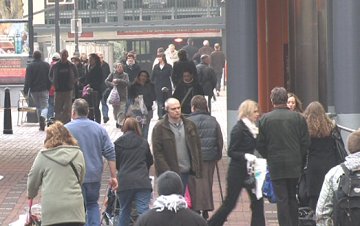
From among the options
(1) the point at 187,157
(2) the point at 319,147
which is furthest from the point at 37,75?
(2) the point at 319,147

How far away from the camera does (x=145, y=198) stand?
11.7 meters

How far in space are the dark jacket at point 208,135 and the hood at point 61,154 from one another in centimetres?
313

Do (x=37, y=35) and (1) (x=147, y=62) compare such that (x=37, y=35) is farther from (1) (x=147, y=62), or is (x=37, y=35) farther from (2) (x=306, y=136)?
(2) (x=306, y=136)

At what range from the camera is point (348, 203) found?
8.15 meters

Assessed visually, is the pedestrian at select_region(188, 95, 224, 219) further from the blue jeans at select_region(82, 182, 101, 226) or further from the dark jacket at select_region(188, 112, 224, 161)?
the blue jeans at select_region(82, 182, 101, 226)

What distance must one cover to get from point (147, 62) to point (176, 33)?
1898mm

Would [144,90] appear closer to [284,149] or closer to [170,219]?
[284,149]

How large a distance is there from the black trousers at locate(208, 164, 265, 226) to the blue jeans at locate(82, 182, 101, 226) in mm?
1636

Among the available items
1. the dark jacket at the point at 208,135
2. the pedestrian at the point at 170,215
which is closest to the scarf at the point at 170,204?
the pedestrian at the point at 170,215

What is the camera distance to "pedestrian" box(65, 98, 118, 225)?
11.2m

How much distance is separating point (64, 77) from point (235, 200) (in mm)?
11547

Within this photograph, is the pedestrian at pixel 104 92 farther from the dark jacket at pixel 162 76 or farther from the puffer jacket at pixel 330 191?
the puffer jacket at pixel 330 191

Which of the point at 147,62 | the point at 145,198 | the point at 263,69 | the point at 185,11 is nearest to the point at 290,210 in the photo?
the point at 145,198

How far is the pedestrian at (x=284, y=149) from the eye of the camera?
38.5ft
